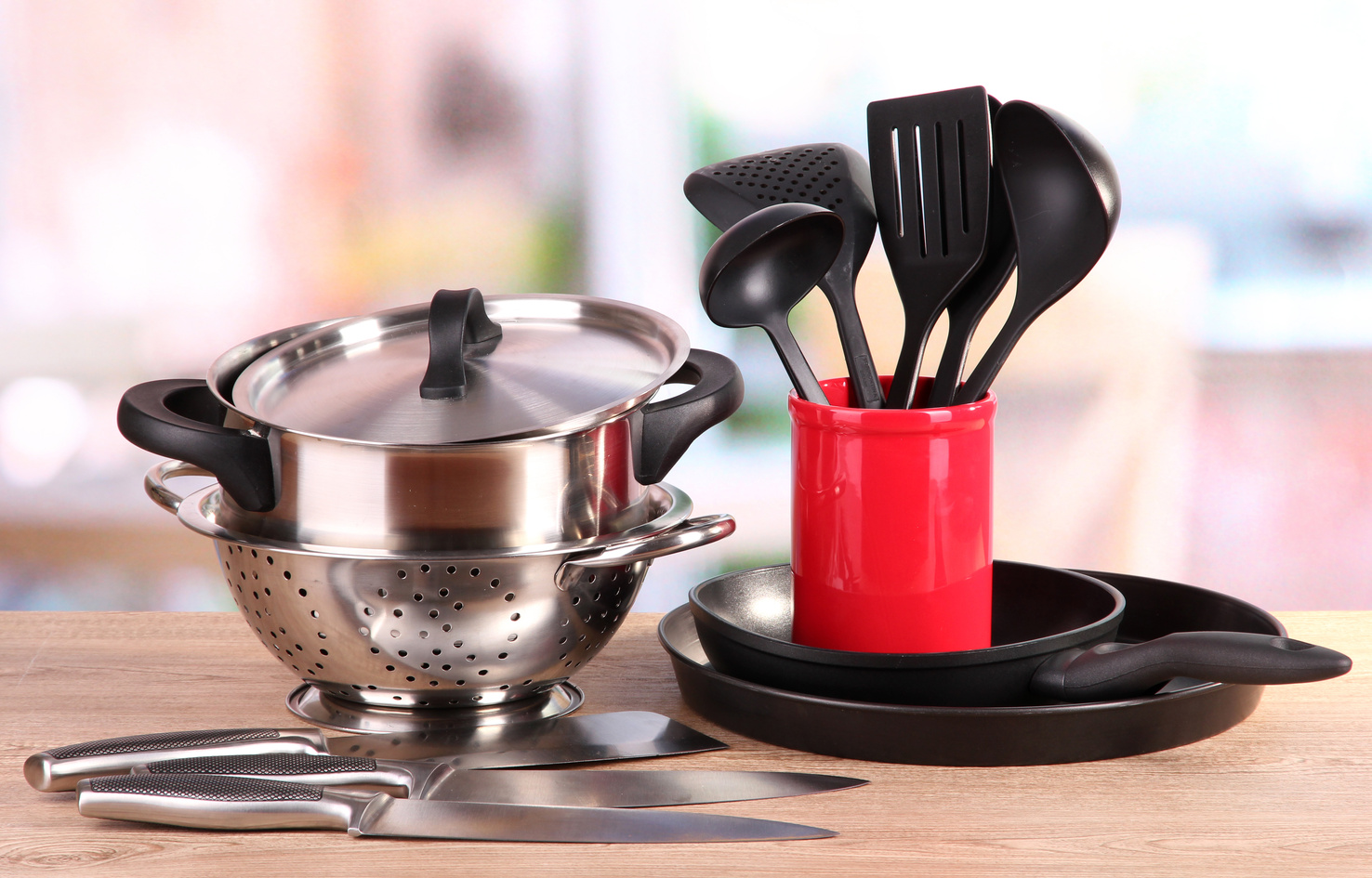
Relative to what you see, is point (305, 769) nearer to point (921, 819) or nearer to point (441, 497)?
point (441, 497)

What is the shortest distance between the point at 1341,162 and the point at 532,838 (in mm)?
1093

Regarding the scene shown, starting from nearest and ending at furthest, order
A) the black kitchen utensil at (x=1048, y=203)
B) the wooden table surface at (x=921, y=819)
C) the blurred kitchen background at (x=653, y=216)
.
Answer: the wooden table surface at (x=921, y=819)
the black kitchen utensil at (x=1048, y=203)
the blurred kitchen background at (x=653, y=216)

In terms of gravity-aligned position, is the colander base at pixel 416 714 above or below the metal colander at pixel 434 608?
below

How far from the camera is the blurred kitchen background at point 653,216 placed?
1146mm

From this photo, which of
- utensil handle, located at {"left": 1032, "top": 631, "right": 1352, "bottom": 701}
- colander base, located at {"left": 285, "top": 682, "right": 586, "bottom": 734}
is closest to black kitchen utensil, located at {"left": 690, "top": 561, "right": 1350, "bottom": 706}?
utensil handle, located at {"left": 1032, "top": 631, "right": 1352, "bottom": 701}

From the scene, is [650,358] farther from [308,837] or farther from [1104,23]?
[1104,23]

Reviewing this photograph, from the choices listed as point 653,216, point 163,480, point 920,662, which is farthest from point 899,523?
point 653,216

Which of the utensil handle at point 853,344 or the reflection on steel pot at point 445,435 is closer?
the reflection on steel pot at point 445,435

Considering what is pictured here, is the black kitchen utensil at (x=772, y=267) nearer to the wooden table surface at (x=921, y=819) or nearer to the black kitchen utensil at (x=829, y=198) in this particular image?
the black kitchen utensil at (x=829, y=198)

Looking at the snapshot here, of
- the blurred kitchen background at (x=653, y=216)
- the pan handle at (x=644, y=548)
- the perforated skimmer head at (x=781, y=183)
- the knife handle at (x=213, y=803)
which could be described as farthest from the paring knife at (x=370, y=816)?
the blurred kitchen background at (x=653, y=216)

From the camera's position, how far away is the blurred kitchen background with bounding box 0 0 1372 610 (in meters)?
1.15

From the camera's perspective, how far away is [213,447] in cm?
59

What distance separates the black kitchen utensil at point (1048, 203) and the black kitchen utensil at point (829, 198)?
71 millimetres

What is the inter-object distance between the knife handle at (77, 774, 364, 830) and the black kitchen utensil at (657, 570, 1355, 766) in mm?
215
